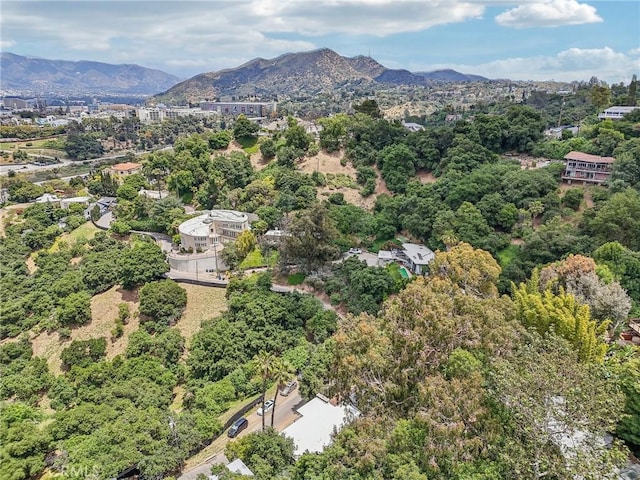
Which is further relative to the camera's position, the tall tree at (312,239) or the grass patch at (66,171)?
the grass patch at (66,171)

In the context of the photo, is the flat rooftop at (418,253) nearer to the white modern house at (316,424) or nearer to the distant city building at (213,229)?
the distant city building at (213,229)

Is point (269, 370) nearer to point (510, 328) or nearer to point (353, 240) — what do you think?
point (510, 328)

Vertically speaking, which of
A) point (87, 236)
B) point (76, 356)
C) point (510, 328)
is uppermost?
point (510, 328)

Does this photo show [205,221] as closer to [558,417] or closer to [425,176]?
[425,176]

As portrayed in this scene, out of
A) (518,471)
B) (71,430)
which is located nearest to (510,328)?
(518,471)

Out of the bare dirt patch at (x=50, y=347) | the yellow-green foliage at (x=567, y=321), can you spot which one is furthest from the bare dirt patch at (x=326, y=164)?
the yellow-green foliage at (x=567, y=321)

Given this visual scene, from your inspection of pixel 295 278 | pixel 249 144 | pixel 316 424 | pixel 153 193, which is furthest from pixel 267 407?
pixel 249 144
